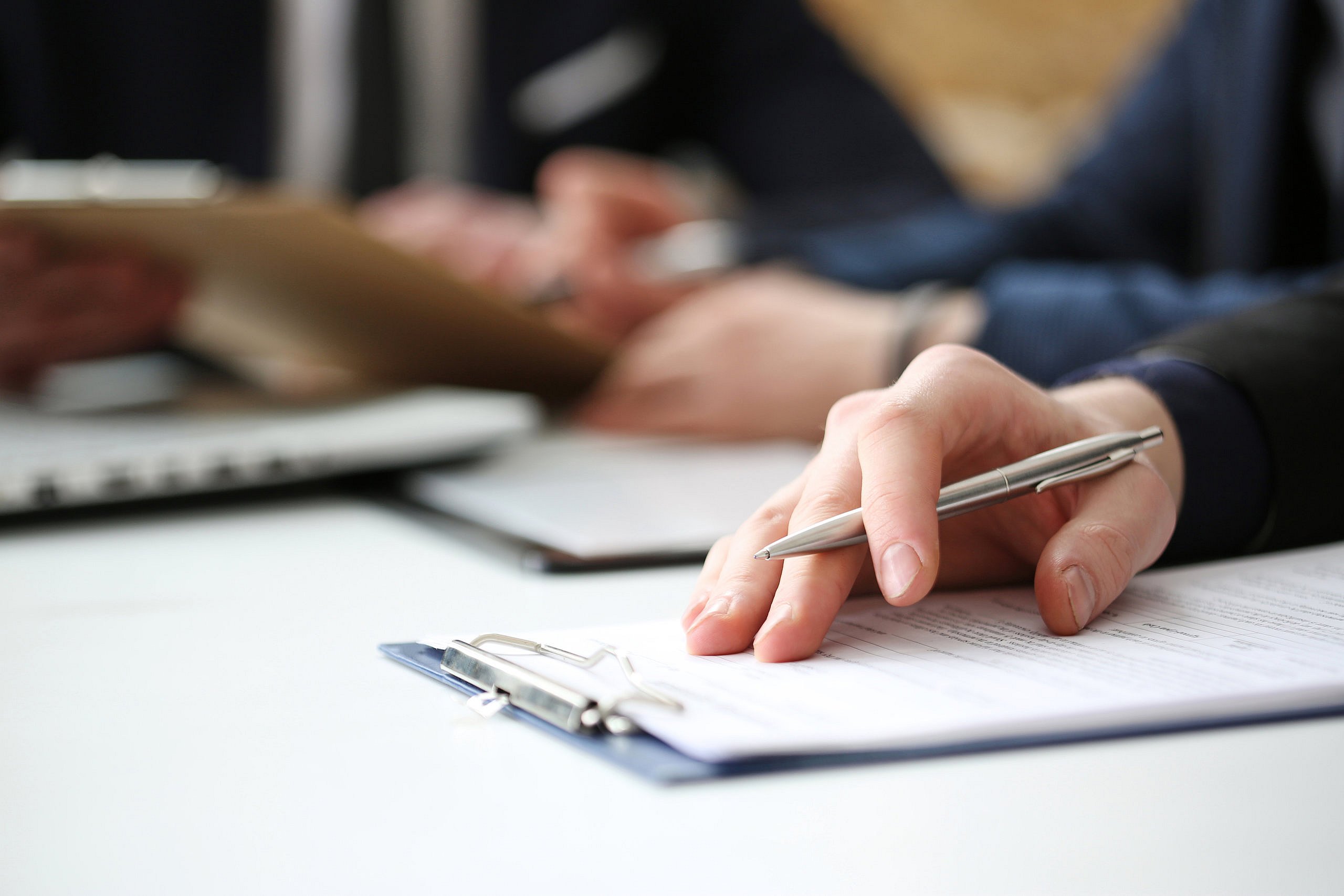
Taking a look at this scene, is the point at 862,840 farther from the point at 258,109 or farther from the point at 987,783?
the point at 258,109

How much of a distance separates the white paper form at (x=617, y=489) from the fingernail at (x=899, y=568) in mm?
200

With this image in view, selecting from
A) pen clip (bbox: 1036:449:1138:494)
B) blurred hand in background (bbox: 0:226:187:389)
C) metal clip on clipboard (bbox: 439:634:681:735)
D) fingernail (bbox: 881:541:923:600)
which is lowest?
metal clip on clipboard (bbox: 439:634:681:735)

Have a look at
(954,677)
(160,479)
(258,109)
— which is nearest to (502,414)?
(160,479)

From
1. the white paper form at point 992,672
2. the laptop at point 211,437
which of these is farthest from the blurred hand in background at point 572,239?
the white paper form at point 992,672

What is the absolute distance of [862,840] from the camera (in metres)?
0.25

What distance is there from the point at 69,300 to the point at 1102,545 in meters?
0.80

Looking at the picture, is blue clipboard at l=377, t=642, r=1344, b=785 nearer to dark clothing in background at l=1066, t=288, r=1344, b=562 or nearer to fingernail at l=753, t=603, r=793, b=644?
fingernail at l=753, t=603, r=793, b=644

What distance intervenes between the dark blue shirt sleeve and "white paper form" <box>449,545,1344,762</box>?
0.05 meters

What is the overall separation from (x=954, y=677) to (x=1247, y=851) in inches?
3.7

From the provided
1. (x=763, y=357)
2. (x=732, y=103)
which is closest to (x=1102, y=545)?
(x=763, y=357)

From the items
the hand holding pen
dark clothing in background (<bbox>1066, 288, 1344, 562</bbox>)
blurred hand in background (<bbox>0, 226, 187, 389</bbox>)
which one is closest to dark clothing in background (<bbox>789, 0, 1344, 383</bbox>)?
dark clothing in background (<bbox>1066, 288, 1344, 562</bbox>)

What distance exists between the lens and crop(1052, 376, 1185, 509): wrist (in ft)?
1.49

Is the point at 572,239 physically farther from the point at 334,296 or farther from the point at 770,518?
the point at 770,518

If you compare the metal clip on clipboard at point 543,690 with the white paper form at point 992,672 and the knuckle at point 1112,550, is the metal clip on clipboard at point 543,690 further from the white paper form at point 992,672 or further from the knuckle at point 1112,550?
the knuckle at point 1112,550
